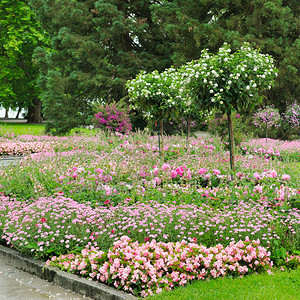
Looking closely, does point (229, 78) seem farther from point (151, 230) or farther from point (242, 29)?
point (242, 29)

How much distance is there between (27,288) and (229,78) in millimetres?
5453

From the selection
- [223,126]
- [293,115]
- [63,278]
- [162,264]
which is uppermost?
[293,115]

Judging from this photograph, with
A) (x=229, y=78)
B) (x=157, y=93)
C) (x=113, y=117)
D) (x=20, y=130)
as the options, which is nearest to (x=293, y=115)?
(x=113, y=117)

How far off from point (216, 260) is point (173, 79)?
8213 millimetres

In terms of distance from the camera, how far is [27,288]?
4.50 metres

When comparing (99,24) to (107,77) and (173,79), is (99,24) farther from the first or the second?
(173,79)

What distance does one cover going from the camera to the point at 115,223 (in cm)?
495

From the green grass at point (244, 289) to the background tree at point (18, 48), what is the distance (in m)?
29.6

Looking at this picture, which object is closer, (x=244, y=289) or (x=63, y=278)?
(x=244, y=289)

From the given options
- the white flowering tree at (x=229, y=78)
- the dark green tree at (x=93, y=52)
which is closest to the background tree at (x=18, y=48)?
the dark green tree at (x=93, y=52)

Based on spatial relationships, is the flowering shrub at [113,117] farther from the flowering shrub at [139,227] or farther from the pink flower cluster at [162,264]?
the pink flower cluster at [162,264]

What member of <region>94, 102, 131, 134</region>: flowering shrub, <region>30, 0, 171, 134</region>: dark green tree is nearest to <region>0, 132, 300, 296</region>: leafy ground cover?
<region>94, 102, 131, 134</region>: flowering shrub

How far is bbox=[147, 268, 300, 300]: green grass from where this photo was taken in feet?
12.3

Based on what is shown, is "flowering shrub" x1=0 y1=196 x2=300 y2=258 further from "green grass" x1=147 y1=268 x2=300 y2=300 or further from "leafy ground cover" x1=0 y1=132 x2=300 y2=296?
"green grass" x1=147 y1=268 x2=300 y2=300
